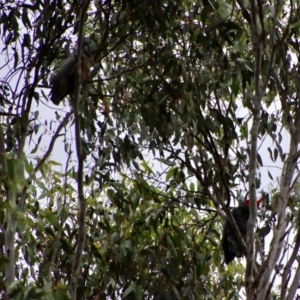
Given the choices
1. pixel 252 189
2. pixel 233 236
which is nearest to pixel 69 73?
pixel 252 189

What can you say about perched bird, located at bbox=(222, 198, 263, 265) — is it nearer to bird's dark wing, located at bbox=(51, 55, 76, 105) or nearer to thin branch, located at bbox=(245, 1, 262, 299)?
thin branch, located at bbox=(245, 1, 262, 299)

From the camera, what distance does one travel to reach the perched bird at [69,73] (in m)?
4.66

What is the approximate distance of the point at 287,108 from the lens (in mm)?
4664

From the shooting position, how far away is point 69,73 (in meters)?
4.71

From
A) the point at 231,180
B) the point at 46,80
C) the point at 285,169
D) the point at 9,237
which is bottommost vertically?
the point at 9,237

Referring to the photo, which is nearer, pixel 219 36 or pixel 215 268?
pixel 219 36

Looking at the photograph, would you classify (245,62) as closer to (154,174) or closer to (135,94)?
(135,94)

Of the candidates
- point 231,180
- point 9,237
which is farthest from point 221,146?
point 9,237

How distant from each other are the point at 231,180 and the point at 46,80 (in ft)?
5.16

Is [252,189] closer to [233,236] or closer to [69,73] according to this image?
[233,236]

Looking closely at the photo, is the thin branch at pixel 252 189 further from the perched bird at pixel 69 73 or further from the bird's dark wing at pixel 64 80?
the bird's dark wing at pixel 64 80

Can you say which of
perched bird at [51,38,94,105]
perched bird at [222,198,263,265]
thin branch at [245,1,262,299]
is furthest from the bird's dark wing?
perched bird at [222,198,263,265]

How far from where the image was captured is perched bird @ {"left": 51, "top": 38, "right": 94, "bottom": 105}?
4.66 m

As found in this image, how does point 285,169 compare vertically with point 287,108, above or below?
below
